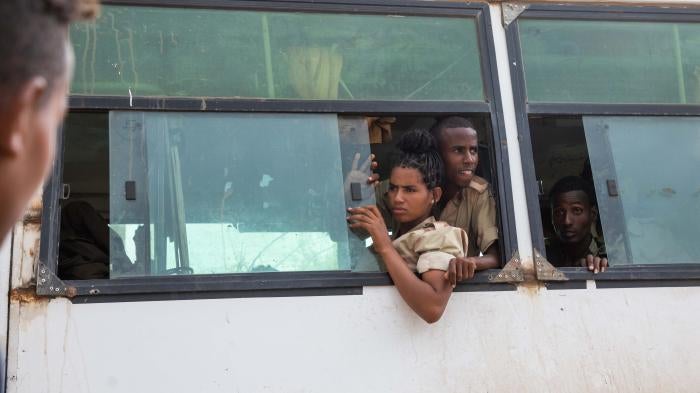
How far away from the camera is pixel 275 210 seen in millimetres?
3674

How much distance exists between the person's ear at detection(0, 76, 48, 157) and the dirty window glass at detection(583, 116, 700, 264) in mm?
3201

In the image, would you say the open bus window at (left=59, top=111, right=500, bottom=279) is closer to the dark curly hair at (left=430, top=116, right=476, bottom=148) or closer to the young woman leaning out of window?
the young woman leaning out of window

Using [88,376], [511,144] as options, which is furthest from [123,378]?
[511,144]

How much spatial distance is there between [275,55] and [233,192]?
566mm

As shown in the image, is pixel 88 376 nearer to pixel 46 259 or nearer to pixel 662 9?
pixel 46 259

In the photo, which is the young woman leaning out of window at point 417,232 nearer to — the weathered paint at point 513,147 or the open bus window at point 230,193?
the open bus window at point 230,193

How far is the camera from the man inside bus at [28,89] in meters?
1.01

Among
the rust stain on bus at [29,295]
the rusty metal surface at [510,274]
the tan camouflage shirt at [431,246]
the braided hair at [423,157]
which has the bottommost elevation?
the rusty metal surface at [510,274]

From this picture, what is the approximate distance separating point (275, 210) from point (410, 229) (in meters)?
0.57

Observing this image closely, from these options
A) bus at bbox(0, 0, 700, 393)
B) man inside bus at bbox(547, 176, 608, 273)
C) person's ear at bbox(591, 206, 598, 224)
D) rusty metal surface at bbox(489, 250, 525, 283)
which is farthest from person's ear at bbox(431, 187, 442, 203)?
person's ear at bbox(591, 206, 598, 224)

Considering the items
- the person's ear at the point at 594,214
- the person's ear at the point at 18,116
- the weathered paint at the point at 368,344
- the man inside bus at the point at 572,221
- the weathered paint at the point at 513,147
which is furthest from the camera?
the person's ear at the point at 594,214

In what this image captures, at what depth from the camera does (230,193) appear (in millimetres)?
3650

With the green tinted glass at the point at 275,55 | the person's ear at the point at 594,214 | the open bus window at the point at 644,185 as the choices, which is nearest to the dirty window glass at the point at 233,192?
the green tinted glass at the point at 275,55

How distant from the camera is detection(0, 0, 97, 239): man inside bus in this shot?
3.32ft
